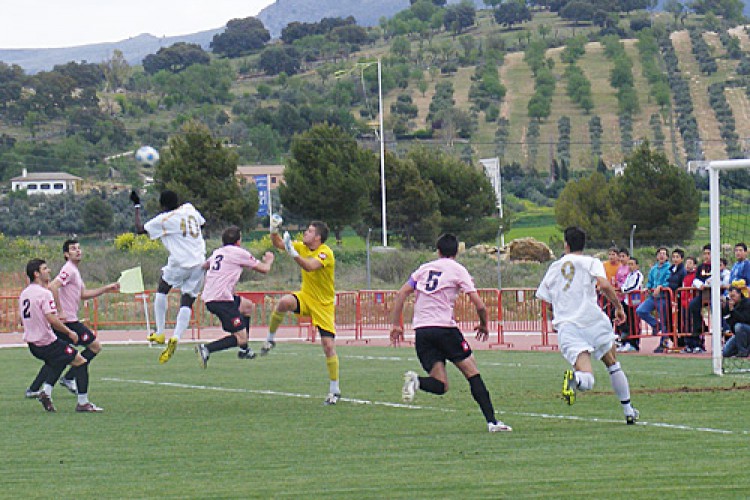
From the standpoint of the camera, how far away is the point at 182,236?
Result: 15648 mm

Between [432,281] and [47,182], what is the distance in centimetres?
9956

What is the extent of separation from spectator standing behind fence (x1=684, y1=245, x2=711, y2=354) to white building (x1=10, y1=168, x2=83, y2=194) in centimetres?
8699

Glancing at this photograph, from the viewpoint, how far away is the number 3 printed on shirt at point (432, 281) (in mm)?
11062

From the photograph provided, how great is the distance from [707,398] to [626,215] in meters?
43.1

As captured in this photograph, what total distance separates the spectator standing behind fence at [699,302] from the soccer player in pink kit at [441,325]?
1121 cm

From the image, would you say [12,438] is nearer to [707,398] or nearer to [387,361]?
[707,398]

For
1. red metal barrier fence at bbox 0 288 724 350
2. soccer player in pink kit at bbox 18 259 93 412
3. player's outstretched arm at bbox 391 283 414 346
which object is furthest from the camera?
red metal barrier fence at bbox 0 288 724 350

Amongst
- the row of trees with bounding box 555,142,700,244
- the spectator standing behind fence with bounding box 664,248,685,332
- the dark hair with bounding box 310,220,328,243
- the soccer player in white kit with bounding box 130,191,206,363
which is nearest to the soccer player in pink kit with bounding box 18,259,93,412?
the soccer player in white kit with bounding box 130,191,206,363

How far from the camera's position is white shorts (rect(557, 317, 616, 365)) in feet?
36.0

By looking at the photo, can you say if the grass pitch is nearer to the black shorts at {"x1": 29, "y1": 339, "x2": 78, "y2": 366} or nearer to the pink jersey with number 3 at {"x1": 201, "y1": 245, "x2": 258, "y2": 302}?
the black shorts at {"x1": 29, "y1": 339, "x2": 78, "y2": 366}

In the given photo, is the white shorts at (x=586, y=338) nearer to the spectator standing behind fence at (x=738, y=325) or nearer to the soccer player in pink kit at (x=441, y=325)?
the soccer player in pink kit at (x=441, y=325)

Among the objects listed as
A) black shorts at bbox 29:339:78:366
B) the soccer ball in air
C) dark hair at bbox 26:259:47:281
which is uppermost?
the soccer ball in air

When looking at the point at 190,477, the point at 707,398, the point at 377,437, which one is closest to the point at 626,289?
the point at 707,398

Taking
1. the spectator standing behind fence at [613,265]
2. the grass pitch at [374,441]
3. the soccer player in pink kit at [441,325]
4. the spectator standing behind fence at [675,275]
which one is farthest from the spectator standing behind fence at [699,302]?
the soccer player in pink kit at [441,325]
